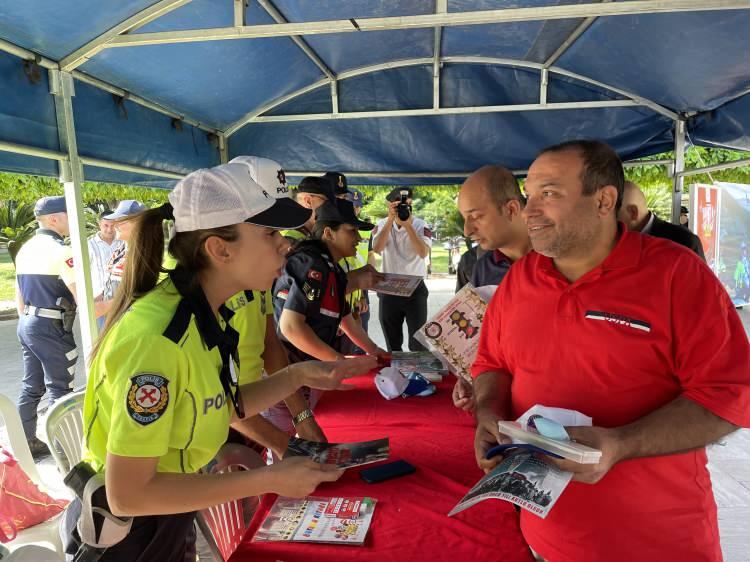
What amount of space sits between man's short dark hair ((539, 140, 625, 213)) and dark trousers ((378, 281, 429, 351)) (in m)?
3.81

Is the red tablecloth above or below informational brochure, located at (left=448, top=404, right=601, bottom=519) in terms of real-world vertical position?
below

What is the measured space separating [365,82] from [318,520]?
13.4ft

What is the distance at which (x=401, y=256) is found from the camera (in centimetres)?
580

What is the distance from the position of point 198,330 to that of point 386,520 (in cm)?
75

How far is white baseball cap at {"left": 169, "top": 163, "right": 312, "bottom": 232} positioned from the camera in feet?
4.02

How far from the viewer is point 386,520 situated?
142 centimetres

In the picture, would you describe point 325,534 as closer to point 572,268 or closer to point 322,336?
point 572,268

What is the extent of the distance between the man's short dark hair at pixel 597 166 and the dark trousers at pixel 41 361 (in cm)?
413

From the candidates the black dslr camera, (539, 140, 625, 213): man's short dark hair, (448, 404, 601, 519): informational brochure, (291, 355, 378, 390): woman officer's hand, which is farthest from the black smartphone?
the black dslr camera

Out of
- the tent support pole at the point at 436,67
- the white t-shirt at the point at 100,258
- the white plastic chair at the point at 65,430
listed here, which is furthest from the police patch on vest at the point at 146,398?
the white t-shirt at the point at 100,258

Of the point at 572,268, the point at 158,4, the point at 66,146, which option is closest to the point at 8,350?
the point at 66,146

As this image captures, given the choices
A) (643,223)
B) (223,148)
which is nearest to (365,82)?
(223,148)

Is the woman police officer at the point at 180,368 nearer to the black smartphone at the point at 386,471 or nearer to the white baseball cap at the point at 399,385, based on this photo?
the black smartphone at the point at 386,471

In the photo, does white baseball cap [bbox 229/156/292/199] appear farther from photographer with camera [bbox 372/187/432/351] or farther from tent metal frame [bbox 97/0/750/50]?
photographer with camera [bbox 372/187/432/351]
